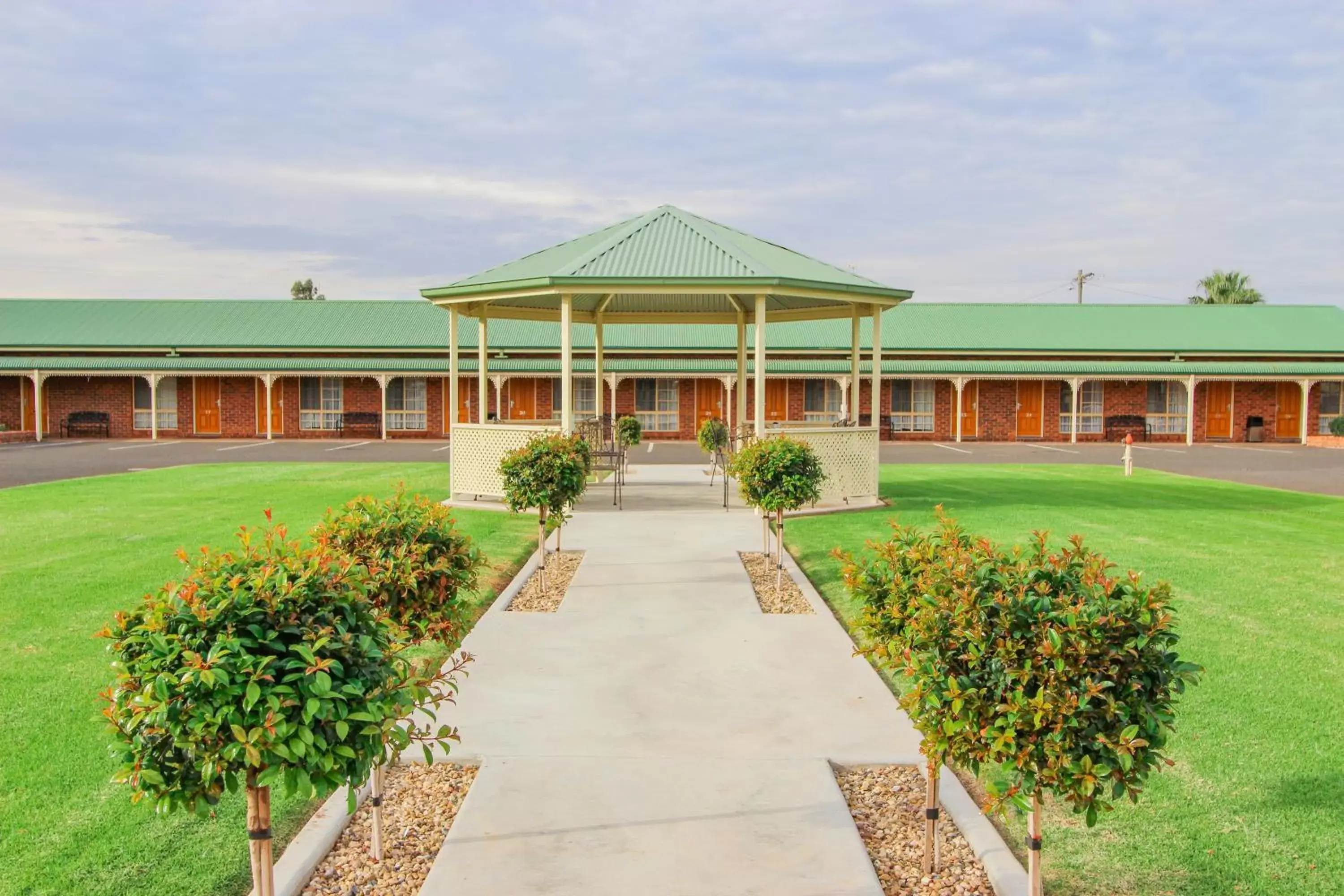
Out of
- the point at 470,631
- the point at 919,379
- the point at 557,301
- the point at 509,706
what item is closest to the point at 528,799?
the point at 509,706

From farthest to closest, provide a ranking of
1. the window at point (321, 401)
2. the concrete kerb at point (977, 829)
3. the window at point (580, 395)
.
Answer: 1. the window at point (321, 401)
2. the window at point (580, 395)
3. the concrete kerb at point (977, 829)

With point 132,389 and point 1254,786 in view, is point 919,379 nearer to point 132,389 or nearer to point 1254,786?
point 132,389

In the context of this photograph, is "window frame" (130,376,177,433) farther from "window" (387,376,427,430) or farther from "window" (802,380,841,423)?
"window" (802,380,841,423)

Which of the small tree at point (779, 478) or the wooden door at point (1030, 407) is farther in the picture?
the wooden door at point (1030, 407)

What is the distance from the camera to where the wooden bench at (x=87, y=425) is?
38.1m

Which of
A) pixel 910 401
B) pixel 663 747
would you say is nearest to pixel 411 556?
pixel 663 747

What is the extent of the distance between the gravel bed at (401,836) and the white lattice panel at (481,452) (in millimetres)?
10992

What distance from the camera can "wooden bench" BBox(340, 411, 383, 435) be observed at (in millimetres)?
38688

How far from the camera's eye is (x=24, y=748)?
5504mm

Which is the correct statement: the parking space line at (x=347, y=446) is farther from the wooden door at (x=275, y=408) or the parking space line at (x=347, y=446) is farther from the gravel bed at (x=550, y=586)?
the gravel bed at (x=550, y=586)

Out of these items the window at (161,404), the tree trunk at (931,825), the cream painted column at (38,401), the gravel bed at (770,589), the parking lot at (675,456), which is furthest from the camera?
the window at (161,404)

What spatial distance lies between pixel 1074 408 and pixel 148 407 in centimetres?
3540

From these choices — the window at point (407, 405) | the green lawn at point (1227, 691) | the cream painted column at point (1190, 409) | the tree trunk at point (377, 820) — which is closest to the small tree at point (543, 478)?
the green lawn at point (1227, 691)

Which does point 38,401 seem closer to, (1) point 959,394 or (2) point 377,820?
(1) point 959,394
